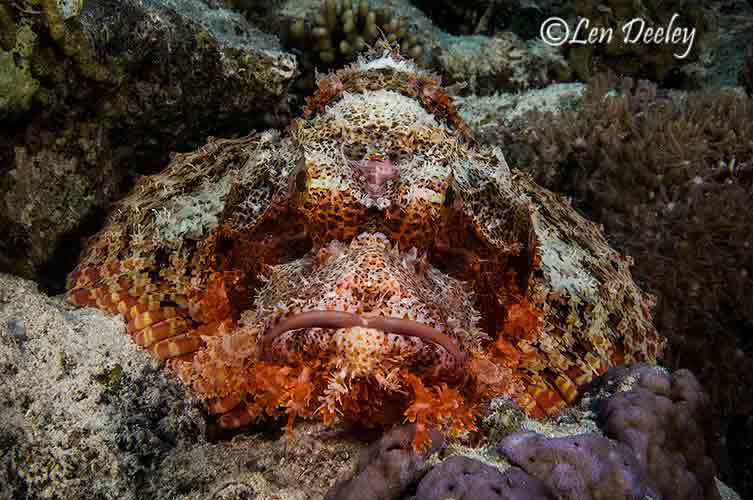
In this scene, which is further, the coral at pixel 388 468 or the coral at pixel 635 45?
the coral at pixel 635 45

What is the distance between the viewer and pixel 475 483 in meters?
1.91

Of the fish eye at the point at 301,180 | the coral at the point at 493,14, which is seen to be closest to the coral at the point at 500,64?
the coral at the point at 493,14

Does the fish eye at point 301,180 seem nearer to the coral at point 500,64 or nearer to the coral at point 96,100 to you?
the coral at point 96,100

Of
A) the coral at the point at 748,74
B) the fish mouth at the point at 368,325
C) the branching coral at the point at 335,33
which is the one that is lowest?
the fish mouth at the point at 368,325

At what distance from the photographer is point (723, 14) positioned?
848 cm

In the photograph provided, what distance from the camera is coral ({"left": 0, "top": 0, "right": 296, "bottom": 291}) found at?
2.79 m

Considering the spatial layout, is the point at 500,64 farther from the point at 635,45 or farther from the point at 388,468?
the point at 388,468

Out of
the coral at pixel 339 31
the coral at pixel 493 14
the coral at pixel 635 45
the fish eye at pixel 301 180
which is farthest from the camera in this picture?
the coral at pixel 493 14

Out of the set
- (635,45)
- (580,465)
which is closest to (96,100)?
(580,465)

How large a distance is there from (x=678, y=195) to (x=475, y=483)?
4061mm

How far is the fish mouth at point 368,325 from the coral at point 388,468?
348 millimetres

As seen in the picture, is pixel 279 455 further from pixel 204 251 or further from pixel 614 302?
pixel 614 302

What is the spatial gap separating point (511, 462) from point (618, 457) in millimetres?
392

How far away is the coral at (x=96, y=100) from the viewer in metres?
2.79
